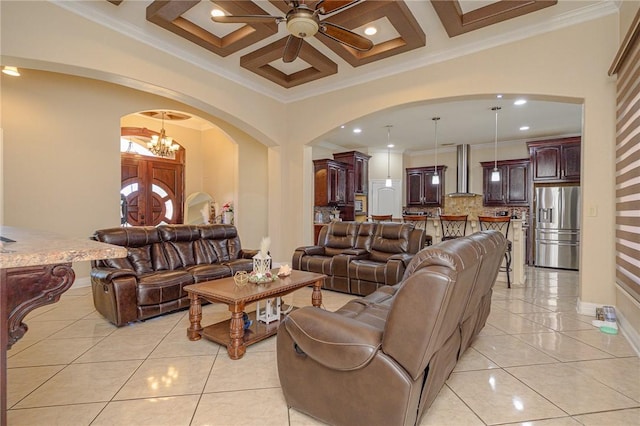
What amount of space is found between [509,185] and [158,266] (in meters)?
7.92

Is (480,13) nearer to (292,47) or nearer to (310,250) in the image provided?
(292,47)

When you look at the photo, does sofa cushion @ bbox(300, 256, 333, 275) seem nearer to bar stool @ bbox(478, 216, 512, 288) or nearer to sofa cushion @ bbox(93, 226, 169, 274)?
sofa cushion @ bbox(93, 226, 169, 274)

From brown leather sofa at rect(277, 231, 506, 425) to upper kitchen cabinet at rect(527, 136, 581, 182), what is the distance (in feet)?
21.6

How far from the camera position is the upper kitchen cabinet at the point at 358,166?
26.9ft

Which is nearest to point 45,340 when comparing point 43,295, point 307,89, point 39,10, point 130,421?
point 130,421

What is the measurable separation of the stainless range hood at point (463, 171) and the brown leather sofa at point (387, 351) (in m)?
7.30

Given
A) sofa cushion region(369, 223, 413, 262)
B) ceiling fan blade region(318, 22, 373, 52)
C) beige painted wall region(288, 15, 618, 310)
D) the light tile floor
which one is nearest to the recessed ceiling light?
the light tile floor

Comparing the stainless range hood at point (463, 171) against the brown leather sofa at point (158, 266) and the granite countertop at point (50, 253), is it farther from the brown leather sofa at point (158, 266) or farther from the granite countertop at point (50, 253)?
the granite countertop at point (50, 253)

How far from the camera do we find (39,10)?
126 inches

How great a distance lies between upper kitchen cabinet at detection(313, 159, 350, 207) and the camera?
745 centimetres

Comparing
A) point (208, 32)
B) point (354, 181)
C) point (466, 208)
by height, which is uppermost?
point (208, 32)

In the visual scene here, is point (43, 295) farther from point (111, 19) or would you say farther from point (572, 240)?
point (572, 240)

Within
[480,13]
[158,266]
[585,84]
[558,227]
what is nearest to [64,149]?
[158,266]

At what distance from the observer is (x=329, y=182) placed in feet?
24.4
